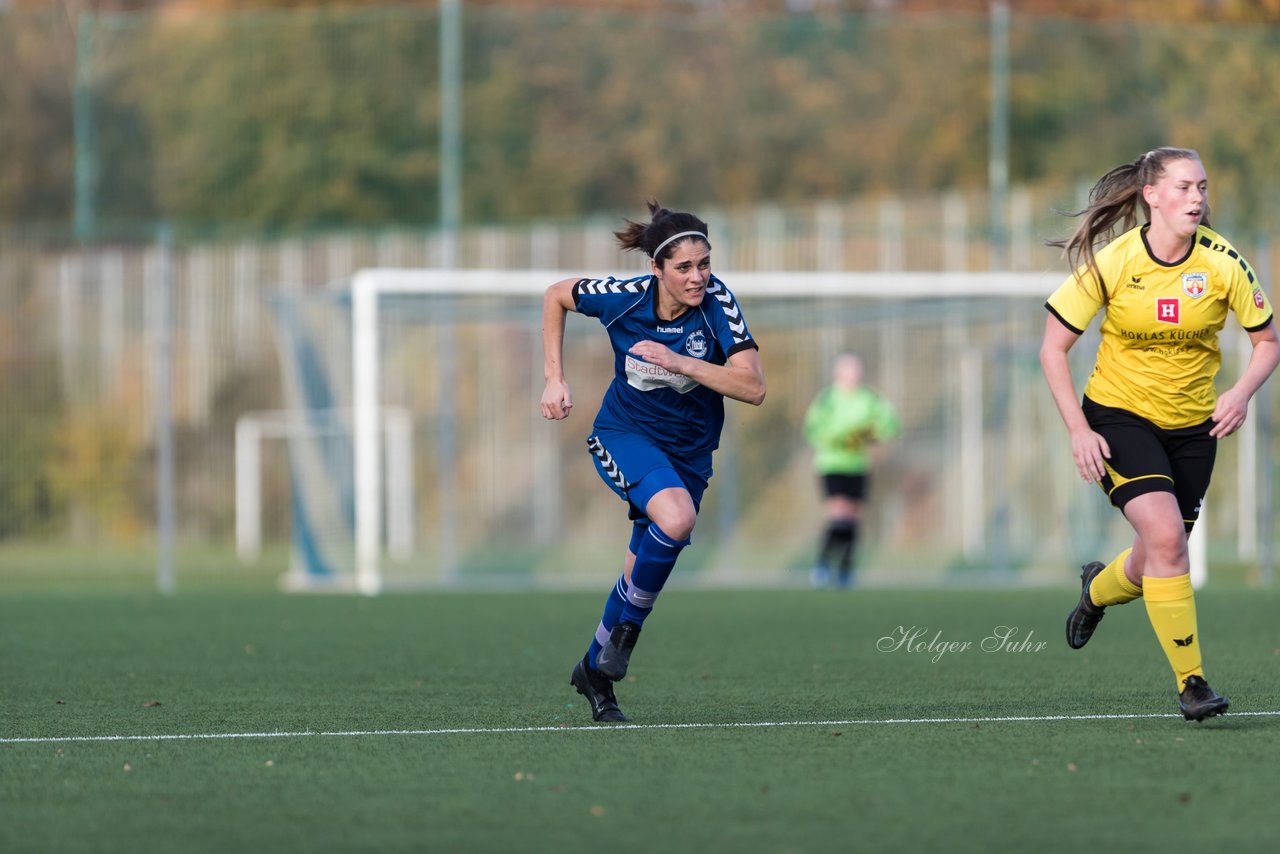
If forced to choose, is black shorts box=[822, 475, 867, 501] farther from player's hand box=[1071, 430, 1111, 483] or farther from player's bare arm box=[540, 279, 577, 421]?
player's hand box=[1071, 430, 1111, 483]

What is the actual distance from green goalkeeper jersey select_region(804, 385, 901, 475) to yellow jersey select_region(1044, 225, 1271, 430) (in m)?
9.68

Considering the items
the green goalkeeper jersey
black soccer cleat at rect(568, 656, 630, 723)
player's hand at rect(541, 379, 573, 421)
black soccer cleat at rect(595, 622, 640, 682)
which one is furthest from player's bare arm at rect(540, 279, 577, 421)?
the green goalkeeper jersey

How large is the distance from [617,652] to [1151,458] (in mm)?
1865

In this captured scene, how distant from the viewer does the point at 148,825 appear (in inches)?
195

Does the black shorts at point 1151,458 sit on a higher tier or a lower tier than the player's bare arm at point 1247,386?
lower

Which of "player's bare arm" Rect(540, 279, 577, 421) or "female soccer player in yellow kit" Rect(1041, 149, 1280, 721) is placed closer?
"female soccer player in yellow kit" Rect(1041, 149, 1280, 721)

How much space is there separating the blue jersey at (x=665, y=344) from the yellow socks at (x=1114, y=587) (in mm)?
1461

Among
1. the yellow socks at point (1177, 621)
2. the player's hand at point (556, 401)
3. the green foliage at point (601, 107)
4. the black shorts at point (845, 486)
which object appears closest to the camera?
the yellow socks at point (1177, 621)

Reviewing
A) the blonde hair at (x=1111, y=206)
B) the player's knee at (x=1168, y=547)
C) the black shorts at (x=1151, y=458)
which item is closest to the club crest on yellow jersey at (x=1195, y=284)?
the blonde hair at (x=1111, y=206)

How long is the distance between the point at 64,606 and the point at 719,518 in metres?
6.40

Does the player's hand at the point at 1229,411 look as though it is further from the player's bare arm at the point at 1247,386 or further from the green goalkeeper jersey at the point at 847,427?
the green goalkeeper jersey at the point at 847,427

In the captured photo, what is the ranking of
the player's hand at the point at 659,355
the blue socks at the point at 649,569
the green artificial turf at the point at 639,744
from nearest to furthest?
the green artificial turf at the point at 639,744
the player's hand at the point at 659,355
the blue socks at the point at 649,569

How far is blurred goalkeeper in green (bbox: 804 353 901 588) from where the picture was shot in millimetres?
16609

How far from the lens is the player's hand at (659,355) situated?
22.3 feet
